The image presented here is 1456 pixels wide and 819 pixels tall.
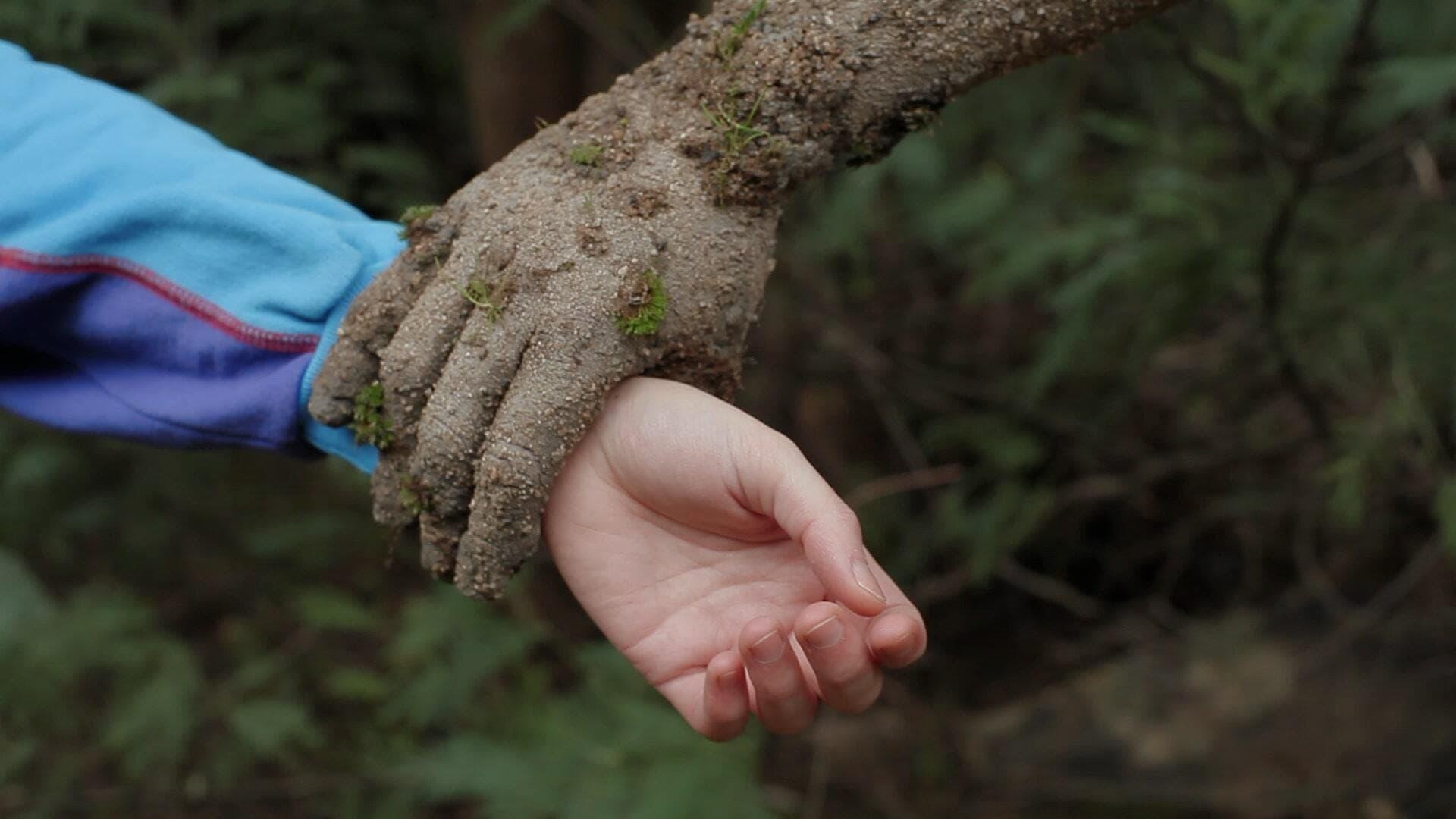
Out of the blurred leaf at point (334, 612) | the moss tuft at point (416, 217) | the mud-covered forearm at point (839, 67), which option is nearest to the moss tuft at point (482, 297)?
the moss tuft at point (416, 217)

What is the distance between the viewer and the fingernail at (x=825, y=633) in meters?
1.00

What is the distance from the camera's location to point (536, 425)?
1134 millimetres

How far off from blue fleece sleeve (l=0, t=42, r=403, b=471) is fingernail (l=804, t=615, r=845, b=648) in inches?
24.4

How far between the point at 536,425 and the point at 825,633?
376 mm

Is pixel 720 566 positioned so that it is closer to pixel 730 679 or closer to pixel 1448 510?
pixel 730 679

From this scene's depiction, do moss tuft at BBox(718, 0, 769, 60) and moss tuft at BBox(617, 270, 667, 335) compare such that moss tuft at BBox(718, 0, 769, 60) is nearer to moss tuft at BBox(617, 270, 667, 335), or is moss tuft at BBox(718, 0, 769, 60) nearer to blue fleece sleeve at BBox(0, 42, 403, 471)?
moss tuft at BBox(617, 270, 667, 335)

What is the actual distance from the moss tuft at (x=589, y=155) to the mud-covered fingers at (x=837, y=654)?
0.56 m

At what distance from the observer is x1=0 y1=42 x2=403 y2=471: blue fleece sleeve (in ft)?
4.39

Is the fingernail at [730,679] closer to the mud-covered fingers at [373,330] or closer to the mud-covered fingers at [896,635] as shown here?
the mud-covered fingers at [896,635]

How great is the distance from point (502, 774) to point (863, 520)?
119 cm

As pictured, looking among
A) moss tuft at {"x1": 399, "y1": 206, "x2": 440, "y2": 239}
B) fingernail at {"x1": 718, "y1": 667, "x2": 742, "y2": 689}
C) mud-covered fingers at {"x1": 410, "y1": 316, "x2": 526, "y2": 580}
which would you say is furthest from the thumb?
moss tuft at {"x1": 399, "y1": 206, "x2": 440, "y2": 239}

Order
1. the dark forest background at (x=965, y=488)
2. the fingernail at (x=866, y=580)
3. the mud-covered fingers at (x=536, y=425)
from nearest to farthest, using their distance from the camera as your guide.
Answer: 1. the fingernail at (x=866, y=580)
2. the mud-covered fingers at (x=536, y=425)
3. the dark forest background at (x=965, y=488)

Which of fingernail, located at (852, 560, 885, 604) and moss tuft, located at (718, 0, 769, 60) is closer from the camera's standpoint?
fingernail, located at (852, 560, 885, 604)

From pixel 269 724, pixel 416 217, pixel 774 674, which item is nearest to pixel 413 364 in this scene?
pixel 416 217
